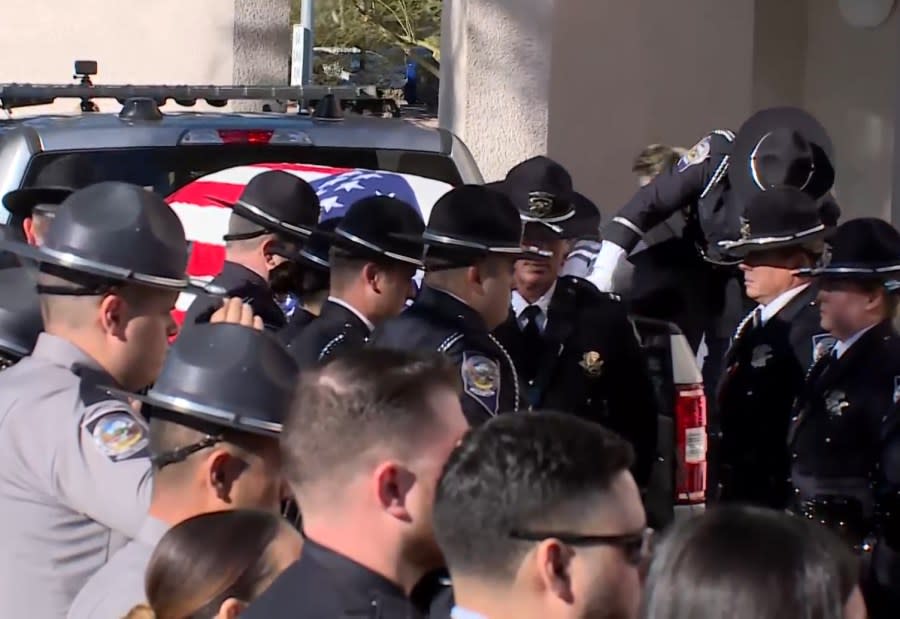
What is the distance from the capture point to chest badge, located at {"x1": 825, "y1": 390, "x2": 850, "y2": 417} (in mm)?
4797

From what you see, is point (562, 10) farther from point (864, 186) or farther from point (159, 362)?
point (159, 362)

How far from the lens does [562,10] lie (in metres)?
9.05

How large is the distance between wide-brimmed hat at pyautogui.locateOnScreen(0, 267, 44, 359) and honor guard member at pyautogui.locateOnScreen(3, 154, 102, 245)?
159 mm

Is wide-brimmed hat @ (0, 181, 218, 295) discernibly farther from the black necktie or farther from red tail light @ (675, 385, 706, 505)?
red tail light @ (675, 385, 706, 505)

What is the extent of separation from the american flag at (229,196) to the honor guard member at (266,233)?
54 centimetres

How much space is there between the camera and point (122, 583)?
9.45 feet

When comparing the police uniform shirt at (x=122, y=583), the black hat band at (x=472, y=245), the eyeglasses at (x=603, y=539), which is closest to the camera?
the eyeglasses at (x=603, y=539)

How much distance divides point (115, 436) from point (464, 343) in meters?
1.10

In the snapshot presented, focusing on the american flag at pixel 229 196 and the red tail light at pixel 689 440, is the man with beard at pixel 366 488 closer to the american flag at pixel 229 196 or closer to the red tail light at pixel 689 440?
the american flag at pixel 229 196

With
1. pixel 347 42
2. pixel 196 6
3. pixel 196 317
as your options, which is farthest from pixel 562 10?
pixel 347 42

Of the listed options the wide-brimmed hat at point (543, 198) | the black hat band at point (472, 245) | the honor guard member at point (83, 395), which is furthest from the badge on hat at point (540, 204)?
the honor guard member at point (83, 395)

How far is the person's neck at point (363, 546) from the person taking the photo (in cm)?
255

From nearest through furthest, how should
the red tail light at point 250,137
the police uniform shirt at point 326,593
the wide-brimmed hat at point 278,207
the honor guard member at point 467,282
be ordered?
the police uniform shirt at point 326,593, the honor guard member at point 467,282, the wide-brimmed hat at point 278,207, the red tail light at point 250,137

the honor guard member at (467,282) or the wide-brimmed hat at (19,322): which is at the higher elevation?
the honor guard member at (467,282)
